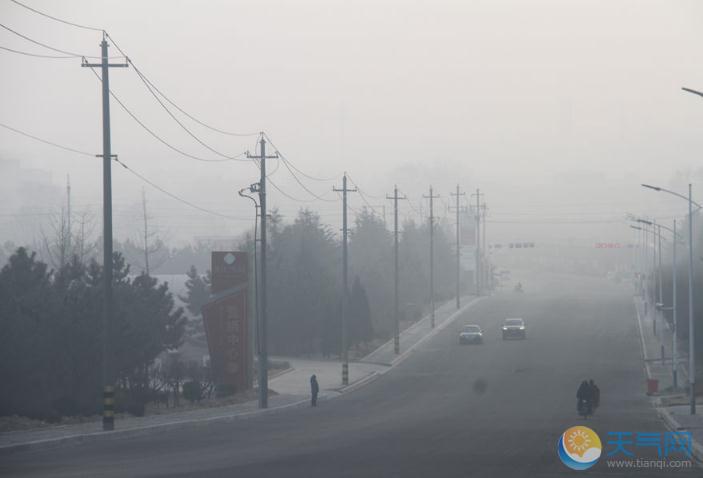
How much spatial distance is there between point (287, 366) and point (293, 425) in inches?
1410

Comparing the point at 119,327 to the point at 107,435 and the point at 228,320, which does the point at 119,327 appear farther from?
the point at 107,435

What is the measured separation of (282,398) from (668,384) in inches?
869

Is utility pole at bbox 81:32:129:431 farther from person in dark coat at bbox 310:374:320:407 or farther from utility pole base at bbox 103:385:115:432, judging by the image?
person in dark coat at bbox 310:374:320:407

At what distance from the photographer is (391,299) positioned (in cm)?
9794

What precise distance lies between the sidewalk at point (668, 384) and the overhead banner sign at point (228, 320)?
19841mm

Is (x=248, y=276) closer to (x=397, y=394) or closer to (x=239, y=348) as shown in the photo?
(x=239, y=348)

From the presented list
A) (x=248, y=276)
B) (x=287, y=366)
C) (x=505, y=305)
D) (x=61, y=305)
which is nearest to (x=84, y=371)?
(x=61, y=305)

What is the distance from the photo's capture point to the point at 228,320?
158ft

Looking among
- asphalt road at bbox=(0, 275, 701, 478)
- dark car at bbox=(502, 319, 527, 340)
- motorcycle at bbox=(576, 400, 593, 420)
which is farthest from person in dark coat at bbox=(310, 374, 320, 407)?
dark car at bbox=(502, 319, 527, 340)

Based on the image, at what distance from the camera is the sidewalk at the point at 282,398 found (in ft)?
86.8

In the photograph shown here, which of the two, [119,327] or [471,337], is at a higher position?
[119,327]
